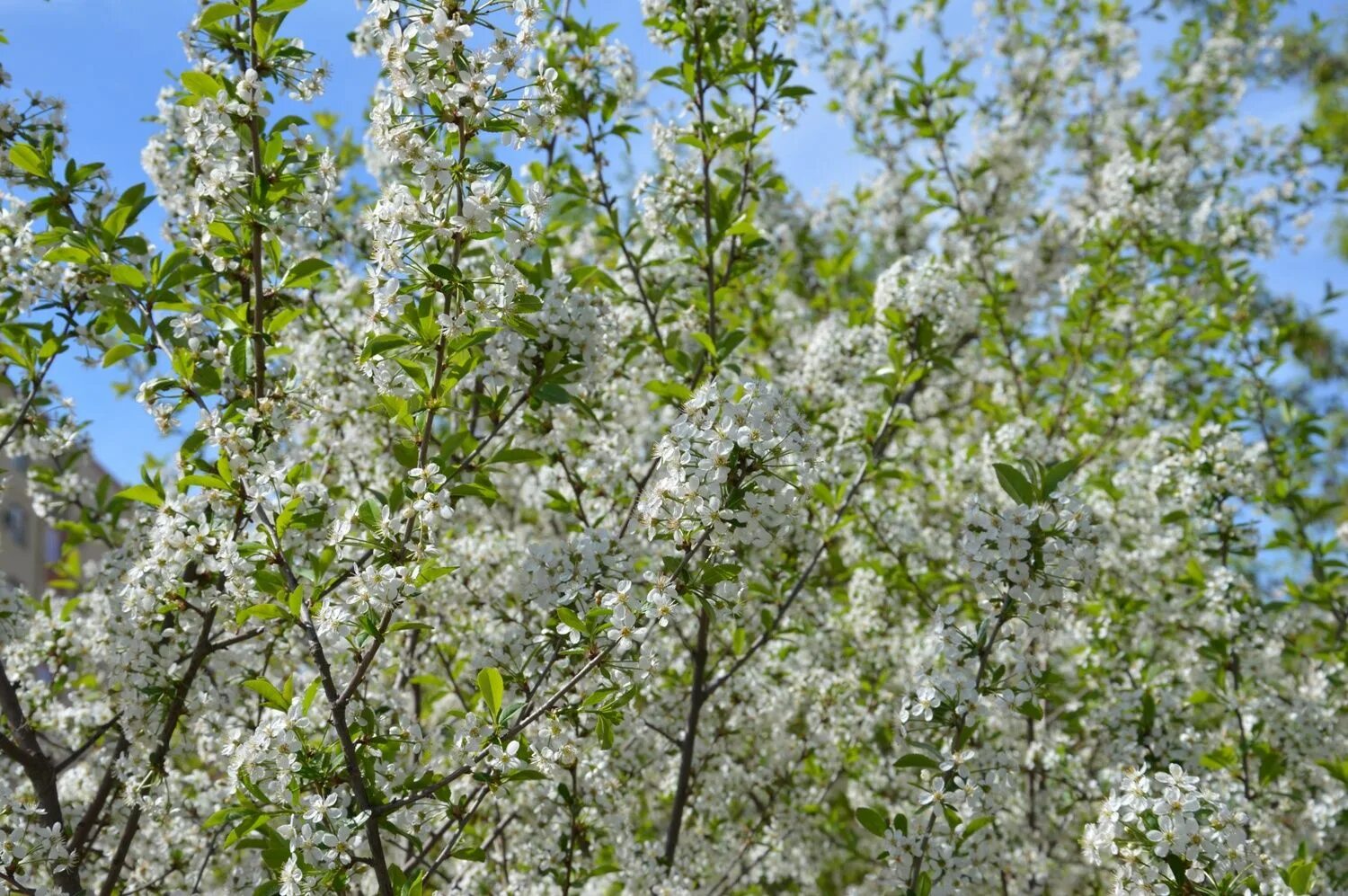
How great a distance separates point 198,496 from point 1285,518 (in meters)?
8.32

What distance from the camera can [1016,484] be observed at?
3.47 meters

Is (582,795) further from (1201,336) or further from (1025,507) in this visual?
(1201,336)

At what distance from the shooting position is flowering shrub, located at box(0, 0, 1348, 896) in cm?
307

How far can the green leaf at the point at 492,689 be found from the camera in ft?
10.2

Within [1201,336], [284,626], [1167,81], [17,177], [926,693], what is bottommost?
[926,693]

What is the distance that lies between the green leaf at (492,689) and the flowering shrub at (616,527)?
0.03 m

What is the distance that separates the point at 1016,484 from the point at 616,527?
89.0 inches

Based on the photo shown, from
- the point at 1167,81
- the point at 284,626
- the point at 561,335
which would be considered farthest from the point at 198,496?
the point at 1167,81

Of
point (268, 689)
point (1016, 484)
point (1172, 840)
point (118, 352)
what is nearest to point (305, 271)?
point (118, 352)

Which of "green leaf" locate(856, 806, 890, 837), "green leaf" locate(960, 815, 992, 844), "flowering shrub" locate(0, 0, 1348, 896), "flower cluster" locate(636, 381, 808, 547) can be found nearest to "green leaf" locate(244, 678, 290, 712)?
"flowering shrub" locate(0, 0, 1348, 896)

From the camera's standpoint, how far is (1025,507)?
11.3 feet

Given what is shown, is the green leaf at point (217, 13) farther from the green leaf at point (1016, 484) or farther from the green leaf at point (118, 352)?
the green leaf at point (1016, 484)

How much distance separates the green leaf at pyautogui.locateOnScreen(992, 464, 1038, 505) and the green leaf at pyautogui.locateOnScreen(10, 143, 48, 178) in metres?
3.61

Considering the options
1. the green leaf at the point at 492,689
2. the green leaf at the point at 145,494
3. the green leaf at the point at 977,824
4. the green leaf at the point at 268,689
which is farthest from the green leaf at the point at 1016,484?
the green leaf at the point at 145,494
